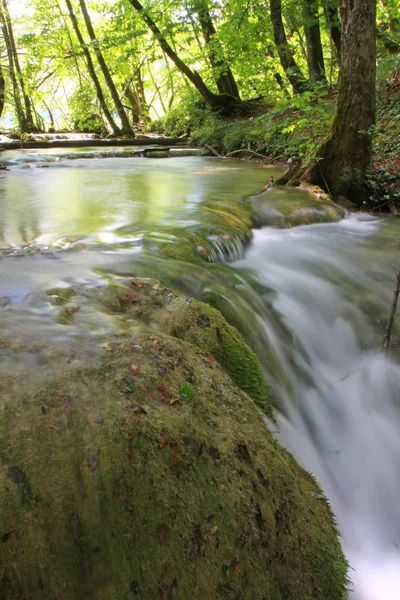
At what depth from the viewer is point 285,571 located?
169 centimetres

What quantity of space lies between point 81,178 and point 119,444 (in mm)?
9471

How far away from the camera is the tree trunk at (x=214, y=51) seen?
591 inches

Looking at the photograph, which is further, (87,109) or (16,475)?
(87,109)

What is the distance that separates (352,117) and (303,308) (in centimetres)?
425

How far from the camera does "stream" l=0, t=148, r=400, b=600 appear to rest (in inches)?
98.7

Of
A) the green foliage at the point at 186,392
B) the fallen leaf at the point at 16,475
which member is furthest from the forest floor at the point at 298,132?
the fallen leaf at the point at 16,475

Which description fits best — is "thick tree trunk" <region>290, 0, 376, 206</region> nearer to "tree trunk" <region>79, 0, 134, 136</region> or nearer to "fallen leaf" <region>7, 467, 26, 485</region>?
"fallen leaf" <region>7, 467, 26, 485</region>

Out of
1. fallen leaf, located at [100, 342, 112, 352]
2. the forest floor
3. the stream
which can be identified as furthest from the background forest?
fallen leaf, located at [100, 342, 112, 352]

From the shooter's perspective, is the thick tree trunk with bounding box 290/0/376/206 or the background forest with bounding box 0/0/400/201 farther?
the background forest with bounding box 0/0/400/201

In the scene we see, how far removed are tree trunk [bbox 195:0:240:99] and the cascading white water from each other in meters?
12.5

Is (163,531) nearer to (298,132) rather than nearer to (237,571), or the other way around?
(237,571)

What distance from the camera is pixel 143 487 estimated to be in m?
1.50

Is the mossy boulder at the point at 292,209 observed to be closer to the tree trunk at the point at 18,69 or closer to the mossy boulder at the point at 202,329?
the mossy boulder at the point at 202,329

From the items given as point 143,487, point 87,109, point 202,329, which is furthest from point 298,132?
point 87,109
